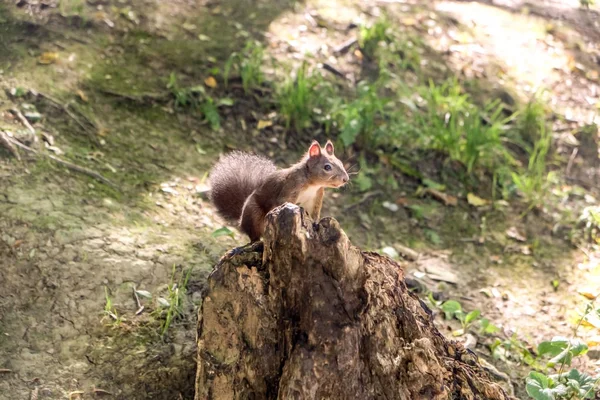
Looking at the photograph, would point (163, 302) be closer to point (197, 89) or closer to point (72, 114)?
point (72, 114)

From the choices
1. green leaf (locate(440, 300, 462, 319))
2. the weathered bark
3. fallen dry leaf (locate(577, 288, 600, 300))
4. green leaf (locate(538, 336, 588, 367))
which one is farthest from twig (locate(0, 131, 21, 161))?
fallen dry leaf (locate(577, 288, 600, 300))

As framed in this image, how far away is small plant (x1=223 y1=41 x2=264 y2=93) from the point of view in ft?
Answer: 17.0

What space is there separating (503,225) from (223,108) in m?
2.15

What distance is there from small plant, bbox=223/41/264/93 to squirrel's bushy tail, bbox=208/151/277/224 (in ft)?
5.60

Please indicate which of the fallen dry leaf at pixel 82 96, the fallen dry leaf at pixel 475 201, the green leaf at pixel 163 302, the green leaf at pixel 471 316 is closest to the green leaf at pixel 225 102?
the fallen dry leaf at pixel 82 96

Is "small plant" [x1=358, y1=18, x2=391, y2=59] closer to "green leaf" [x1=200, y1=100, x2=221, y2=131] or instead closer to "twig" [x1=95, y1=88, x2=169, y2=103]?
"green leaf" [x1=200, y1=100, x2=221, y2=131]

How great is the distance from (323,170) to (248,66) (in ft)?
6.54

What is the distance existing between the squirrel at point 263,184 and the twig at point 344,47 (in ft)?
8.25

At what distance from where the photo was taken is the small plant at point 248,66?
204 inches

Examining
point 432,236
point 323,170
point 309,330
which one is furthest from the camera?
point 432,236

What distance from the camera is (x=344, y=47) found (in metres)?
5.96

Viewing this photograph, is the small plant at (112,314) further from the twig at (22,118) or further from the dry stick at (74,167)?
the twig at (22,118)

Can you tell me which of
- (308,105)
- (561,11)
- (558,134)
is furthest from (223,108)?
(561,11)

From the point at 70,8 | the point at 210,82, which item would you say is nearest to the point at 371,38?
the point at 210,82
